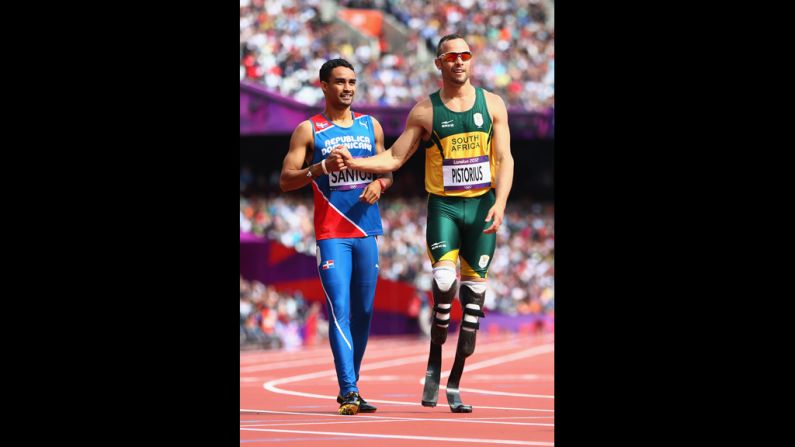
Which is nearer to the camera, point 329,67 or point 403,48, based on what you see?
point 329,67

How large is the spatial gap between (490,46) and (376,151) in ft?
84.2

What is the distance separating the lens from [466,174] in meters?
8.90

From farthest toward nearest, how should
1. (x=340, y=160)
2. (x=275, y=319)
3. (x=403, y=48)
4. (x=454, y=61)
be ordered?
(x=403, y=48) < (x=275, y=319) < (x=454, y=61) < (x=340, y=160)

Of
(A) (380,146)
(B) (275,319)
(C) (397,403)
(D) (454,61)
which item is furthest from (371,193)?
(B) (275,319)

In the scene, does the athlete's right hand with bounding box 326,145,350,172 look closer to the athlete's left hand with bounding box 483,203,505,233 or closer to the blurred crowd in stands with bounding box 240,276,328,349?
the athlete's left hand with bounding box 483,203,505,233

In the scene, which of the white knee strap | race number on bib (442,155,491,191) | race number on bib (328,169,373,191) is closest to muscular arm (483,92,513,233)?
race number on bib (442,155,491,191)

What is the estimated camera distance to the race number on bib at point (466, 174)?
889 centimetres

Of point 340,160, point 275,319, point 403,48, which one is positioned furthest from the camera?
Result: point 403,48

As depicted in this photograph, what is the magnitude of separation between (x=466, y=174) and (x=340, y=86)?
46.3 inches

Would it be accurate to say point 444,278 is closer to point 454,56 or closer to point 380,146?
point 380,146

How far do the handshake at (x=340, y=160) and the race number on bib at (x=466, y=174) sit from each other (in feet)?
2.48
